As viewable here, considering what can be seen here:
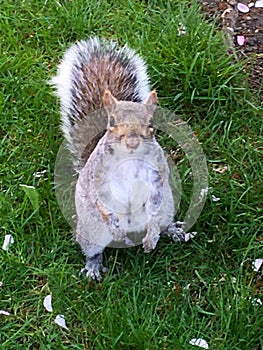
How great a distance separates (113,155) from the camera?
5.32 feet

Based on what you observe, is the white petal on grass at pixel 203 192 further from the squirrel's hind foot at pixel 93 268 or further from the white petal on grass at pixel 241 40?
the white petal on grass at pixel 241 40

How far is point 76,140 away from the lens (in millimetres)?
1984

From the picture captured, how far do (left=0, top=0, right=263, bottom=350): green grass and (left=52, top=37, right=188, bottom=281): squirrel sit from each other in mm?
93

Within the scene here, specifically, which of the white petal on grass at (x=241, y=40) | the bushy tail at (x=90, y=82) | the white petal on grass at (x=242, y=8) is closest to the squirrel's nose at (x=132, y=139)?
the bushy tail at (x=90, y=82)

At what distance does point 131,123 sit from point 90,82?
470 mm

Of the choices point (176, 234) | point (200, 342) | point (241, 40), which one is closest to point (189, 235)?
point (176, 234)

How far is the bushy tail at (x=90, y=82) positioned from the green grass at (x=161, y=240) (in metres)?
0.19

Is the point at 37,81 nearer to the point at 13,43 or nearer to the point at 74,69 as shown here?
the point at 13,43

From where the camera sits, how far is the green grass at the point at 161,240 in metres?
1.80

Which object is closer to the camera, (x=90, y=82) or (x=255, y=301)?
(x=255, y=301)

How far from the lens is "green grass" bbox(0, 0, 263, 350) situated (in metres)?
1.80

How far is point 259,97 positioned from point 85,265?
0.79 meters

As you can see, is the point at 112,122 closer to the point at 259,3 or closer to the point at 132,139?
the point at 132,139

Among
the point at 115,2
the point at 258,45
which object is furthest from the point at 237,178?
the point at 115,2
